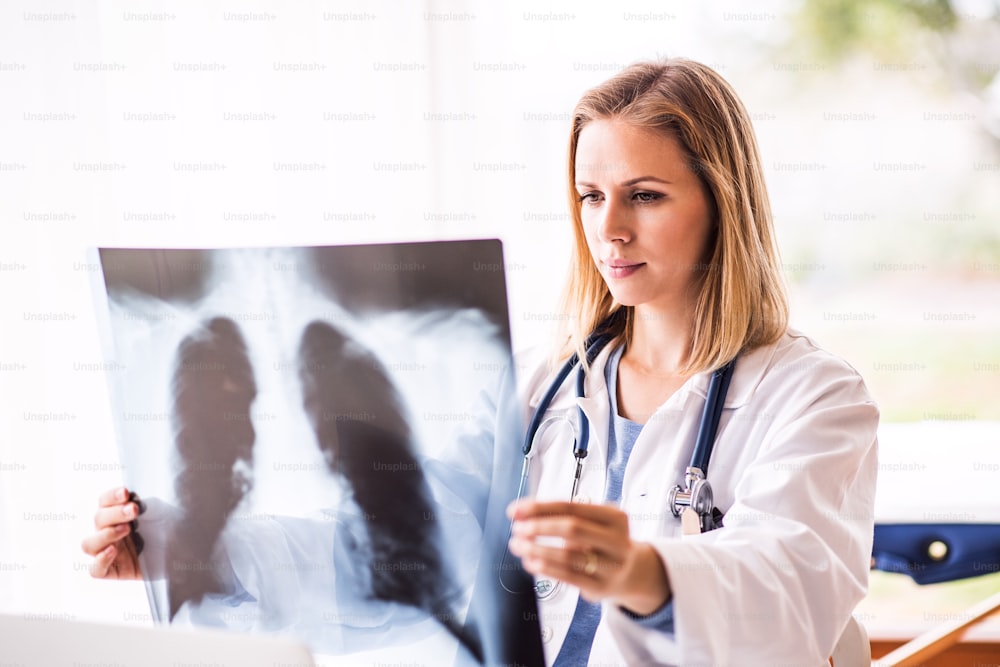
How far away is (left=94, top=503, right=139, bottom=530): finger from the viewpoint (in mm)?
1080

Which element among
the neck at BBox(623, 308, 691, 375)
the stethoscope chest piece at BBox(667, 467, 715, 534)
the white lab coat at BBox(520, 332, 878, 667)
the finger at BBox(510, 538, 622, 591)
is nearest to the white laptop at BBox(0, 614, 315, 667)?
the finger at BBox(510, 538, 622, 591)

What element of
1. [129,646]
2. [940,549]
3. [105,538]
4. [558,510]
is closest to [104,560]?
[105,538]

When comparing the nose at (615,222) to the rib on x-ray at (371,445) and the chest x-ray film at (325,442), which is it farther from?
the rib on x-ray at (371,445)

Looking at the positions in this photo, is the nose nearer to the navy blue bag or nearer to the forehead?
the forehead

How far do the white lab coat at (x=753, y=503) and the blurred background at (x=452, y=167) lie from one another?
20.9 inches

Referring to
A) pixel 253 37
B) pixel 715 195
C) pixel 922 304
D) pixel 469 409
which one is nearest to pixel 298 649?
pixel 469 409

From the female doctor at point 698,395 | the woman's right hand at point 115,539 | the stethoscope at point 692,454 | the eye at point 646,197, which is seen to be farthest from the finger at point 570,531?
the woman's right hand at point 115,539

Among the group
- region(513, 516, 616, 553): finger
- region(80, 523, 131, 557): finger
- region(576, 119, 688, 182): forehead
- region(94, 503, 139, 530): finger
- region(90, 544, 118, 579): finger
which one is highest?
region(576, 119, 688, 182): forehead

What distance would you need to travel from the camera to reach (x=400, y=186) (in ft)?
6.85

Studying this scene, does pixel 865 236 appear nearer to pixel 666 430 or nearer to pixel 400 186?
pixel 400 186

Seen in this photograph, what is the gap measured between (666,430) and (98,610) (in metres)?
1.21

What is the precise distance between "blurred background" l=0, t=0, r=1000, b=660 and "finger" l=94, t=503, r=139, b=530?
172mm

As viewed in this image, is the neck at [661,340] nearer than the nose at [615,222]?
No

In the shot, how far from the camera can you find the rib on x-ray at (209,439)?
3.45 feet
